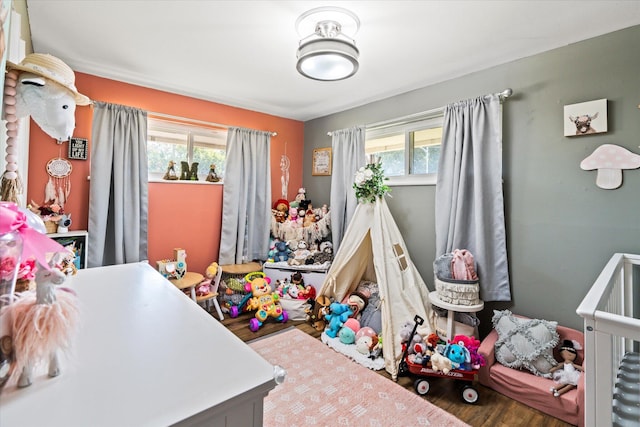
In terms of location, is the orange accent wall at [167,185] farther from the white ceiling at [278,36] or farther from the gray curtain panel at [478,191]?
the gray curtain panel at [478,191]

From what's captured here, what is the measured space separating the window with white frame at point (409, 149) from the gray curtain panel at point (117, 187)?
2.42 metres

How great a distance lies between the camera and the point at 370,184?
2.84 metres

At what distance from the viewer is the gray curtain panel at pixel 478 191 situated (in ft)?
7.71

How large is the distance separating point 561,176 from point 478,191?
0.54 metres

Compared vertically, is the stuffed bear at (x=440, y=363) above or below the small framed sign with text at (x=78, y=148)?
below

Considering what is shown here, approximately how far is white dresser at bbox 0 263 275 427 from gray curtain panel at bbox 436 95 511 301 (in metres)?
2.27

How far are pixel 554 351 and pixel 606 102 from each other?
172 centimetres

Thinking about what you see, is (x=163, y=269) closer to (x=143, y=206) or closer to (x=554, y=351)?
(x=143, y=206)

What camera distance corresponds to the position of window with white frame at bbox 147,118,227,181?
317 centimetres

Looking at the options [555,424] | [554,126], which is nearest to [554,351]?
[555,424]

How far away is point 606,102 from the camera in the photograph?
194cm

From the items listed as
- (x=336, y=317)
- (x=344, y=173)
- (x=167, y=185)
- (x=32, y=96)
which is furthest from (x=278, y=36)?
(x=336, y=317)

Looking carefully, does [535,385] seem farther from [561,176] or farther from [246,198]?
[246,198]

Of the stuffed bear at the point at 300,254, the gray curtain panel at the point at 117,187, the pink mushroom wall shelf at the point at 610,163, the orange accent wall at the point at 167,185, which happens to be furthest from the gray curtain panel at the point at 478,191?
the gray curtain panel at the point at 117,187
